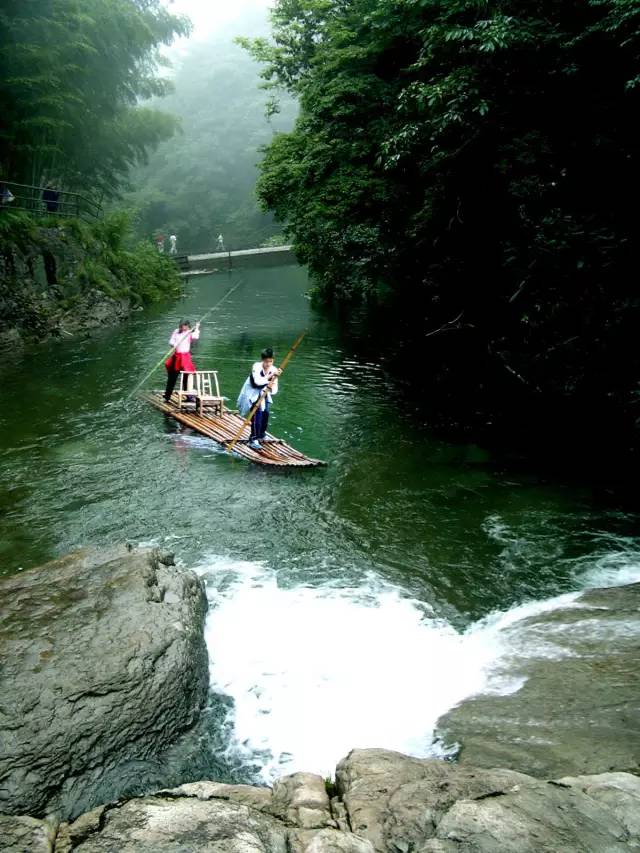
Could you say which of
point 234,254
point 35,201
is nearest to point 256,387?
point 35,201

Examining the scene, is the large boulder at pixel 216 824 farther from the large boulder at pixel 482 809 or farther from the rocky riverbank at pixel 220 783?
the large boulder at pixel 482 809

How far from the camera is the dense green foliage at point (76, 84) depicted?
21.5 metres

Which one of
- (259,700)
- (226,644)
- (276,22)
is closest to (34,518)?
(226,644)

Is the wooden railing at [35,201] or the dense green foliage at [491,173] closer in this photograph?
the dense green foliage at [491,173]

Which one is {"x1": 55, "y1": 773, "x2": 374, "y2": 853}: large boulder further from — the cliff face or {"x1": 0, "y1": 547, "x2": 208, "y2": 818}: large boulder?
the cliff face

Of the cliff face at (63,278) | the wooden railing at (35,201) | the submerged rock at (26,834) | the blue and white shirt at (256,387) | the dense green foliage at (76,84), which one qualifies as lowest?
the submerged rock at (26,834)

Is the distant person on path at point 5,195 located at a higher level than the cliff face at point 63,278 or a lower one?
higher

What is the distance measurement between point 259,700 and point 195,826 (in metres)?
2.12

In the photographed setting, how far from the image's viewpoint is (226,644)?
20.7 ft

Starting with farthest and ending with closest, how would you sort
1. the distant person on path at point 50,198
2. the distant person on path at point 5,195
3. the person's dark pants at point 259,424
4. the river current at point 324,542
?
1. the distant person on path at point 50,198
2. the distant person on path at point 5,195
3. the person's dark pants at point 259,424
4. the river current at point 324,542

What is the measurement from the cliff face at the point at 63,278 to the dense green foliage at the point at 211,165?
95.3ft

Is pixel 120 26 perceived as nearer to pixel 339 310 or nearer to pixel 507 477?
pixel 339 310

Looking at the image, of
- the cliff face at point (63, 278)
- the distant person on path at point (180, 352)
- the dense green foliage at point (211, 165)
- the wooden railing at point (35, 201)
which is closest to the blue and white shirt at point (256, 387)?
the distant person on path at point (180, 352)

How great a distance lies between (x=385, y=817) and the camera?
359 centimetres
